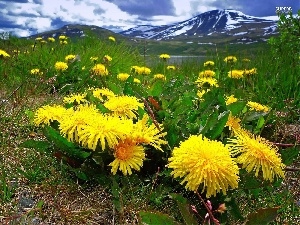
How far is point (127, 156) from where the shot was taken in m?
1.87

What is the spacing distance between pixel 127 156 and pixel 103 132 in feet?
0.53

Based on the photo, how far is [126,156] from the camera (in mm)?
1868

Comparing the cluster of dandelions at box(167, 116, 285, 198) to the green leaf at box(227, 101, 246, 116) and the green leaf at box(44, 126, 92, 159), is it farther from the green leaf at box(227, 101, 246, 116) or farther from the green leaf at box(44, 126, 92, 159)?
the green leaf at box(227, 101, 246, 116)

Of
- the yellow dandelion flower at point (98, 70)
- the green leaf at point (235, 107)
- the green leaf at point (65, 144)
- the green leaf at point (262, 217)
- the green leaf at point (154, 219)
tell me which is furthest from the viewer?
the yellow dandelion flower at point (98, 70)

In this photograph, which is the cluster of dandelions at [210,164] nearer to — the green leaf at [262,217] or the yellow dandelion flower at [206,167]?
the yellow dandelion flower at [206,167]

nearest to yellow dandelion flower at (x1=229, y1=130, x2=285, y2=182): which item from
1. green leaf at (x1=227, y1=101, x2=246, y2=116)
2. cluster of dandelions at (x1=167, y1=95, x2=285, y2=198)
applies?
cluster of dandelions at (x1=167, y1=95, x2=285, y2=198)

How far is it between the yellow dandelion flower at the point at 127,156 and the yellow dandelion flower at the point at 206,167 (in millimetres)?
243

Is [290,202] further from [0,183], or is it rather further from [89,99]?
[0,183]

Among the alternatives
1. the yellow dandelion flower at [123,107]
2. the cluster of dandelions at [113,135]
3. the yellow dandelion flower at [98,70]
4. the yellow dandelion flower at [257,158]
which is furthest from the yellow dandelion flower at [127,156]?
the yellow dandelion flower at [98,70]

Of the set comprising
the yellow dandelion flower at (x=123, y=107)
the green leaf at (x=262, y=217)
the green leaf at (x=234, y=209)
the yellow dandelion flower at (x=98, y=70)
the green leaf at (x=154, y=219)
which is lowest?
the green leaf at (x=234, y=209)

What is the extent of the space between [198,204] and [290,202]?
0.55 m

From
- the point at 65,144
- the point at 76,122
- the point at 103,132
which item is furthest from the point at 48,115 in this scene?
the point at 103,132

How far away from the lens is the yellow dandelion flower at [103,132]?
5.89 feet

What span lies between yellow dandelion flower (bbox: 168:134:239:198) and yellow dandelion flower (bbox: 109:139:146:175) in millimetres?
243
